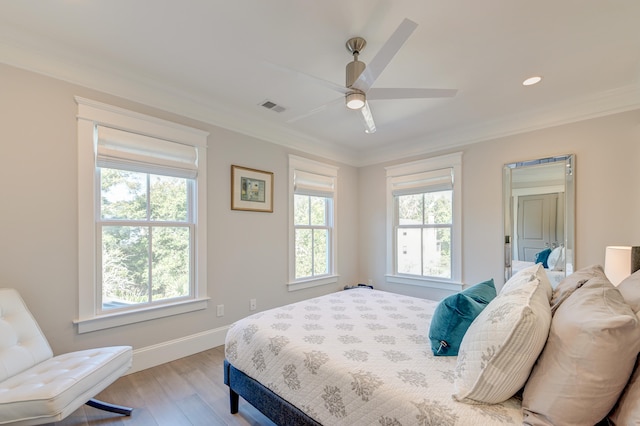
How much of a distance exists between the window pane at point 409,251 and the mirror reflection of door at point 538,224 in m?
1.24

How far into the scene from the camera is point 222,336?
313 centimetres

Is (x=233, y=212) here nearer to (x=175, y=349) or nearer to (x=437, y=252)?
(x=175, y=349)

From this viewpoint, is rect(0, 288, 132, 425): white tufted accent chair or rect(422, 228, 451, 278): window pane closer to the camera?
rect(0, 288, 132, 425): white tufted accent chair

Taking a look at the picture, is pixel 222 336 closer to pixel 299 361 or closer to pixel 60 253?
pixel 60 253

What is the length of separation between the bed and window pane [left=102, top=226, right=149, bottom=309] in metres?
1.21

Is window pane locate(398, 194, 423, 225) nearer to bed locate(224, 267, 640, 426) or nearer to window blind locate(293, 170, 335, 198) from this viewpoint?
window blind locate(293, 170, 335, 198)

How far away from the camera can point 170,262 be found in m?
2.81

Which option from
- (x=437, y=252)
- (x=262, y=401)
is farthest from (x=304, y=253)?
(x=262, y=401)

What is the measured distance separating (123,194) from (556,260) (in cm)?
434

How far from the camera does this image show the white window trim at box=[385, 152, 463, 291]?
3.71 meters

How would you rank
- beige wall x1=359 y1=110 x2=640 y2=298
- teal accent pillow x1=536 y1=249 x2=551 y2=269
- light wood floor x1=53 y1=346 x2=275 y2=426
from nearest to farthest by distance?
light wood floor x1=53 y1=346 x2=275 y2=426, beige wall x1=359 y1=110 x2=640 y2=298, teal accent pillow x1=536 y1=249 x2=551 y2=269

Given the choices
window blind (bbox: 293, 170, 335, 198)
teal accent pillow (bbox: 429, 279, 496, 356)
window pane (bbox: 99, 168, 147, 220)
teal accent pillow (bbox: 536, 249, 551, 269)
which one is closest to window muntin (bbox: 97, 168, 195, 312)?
window pane (bbox: 99, 168, 147, 220)

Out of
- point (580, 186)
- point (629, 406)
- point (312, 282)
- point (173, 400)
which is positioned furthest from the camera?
point (312, 282)

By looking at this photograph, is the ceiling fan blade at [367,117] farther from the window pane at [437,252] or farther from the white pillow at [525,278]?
the window pane at [437,252]
